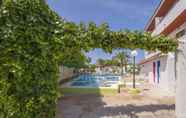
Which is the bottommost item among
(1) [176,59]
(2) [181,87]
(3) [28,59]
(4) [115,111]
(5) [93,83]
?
(4) [115,111]

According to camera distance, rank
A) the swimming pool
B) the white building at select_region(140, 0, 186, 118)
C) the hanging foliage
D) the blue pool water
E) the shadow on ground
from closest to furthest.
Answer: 1. the hanging foliage
2. the white building at select_region(140, 0, 186, 118)
3. the shadow on ground
4. the swimming pool
5. the blue pool water

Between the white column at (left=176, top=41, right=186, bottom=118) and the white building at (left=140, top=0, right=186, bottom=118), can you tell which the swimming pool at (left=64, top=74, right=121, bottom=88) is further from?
the white column at (left=176, top=41, right=186, bottom=118)

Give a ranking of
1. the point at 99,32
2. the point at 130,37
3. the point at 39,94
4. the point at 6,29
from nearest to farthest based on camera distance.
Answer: the point at 6,29 → the point at 39,94 → the point at 99,32 → the point at 130,37

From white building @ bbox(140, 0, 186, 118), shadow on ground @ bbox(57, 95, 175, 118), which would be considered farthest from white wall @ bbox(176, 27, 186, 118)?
shadow on ground @ bbox(57, 95, 175, 118)

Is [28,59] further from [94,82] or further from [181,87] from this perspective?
[94,82]

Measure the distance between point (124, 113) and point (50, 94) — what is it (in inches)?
200

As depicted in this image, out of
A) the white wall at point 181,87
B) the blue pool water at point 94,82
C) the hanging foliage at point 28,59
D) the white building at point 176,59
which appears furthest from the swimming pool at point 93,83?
the hanging foliage at point 28,59

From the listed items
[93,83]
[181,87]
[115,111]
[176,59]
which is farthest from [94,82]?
[181,87]

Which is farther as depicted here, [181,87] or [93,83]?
[93,83]

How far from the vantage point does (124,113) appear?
10.1m

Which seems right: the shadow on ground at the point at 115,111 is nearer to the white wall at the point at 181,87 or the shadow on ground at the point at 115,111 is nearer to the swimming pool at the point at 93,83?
the white wall at the point at 181,87

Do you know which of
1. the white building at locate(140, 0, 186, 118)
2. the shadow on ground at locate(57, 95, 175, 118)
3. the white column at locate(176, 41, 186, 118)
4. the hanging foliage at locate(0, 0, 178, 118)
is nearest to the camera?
the hanging foliage at locate(0, 0, 178, 118)

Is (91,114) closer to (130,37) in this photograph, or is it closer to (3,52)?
(130,37)

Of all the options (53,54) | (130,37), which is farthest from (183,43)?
(53,54)
